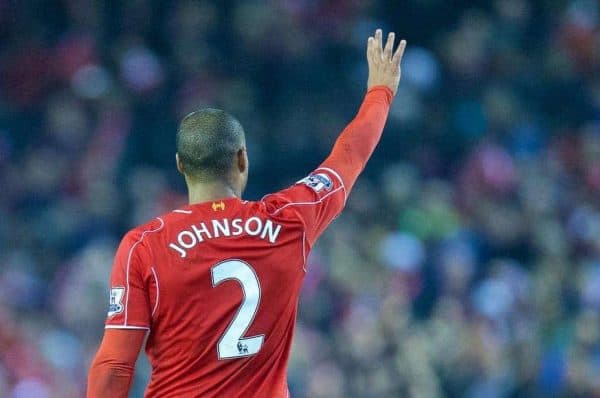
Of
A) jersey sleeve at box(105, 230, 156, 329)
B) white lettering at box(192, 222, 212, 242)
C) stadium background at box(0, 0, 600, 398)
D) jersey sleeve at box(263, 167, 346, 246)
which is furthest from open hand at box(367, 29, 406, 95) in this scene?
stadium background at box(0, 0, 600, 398)

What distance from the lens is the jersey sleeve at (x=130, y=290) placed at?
98.3 inches

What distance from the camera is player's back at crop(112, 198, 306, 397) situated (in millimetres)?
2535

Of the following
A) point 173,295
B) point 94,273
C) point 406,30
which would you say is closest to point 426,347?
point 94,273

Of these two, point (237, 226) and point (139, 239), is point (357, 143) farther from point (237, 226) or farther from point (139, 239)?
point (139, 239)

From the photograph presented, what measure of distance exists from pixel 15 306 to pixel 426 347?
3146 mm

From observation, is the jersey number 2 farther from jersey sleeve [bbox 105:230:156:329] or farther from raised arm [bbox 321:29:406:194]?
raised arm [bbox 321:29:406:194]

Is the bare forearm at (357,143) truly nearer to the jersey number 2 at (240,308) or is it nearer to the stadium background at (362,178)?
the jersey number 2 at (240,308)

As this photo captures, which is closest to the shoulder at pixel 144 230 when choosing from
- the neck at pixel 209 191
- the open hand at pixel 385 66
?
the neck at pixel 209 191

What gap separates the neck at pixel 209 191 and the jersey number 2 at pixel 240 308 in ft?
0.67

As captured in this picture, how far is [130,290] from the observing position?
98.6 inches

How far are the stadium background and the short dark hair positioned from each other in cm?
482

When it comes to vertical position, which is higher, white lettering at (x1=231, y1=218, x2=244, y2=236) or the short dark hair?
the short dark hair

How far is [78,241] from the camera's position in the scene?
328 inches

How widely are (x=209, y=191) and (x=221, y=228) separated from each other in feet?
0.39
